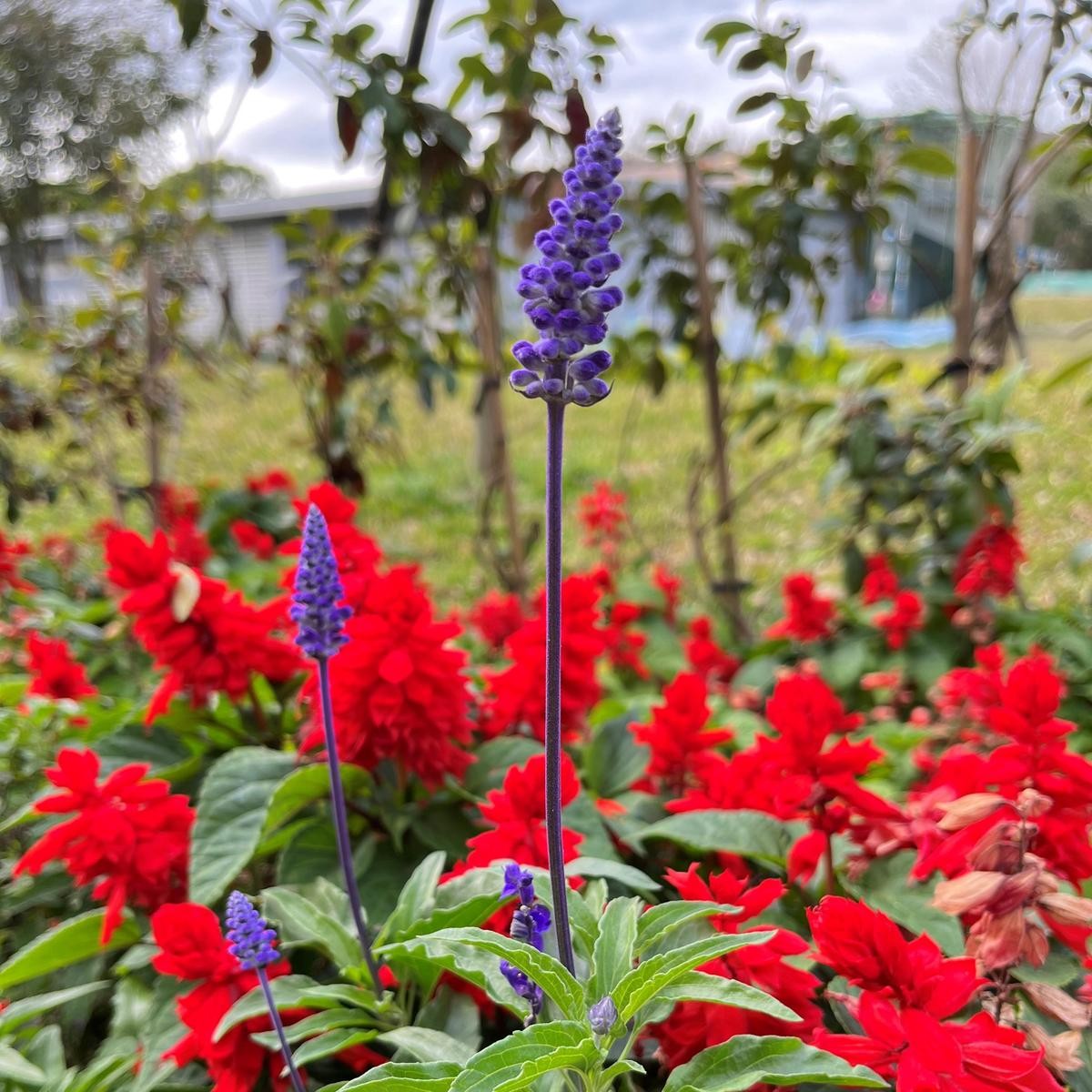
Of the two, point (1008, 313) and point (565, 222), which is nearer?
point (565, 222)

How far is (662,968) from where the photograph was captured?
63 cm

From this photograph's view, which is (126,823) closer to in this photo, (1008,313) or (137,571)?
(137,571)

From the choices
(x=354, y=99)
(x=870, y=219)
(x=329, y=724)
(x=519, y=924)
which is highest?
(x=354, y=99)

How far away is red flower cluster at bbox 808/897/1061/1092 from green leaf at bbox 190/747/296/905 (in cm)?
58

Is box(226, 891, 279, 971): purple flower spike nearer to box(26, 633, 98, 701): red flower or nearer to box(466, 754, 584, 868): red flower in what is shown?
box(466, 754, 584, 868): red flower

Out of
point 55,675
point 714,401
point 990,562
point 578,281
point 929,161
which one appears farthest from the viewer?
point 714,401

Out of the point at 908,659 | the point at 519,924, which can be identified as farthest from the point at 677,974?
the point at 908,659

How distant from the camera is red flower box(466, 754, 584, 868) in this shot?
2.83 ft

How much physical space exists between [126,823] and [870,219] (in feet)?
7.04

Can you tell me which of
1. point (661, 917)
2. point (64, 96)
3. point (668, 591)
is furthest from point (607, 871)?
point (64, 96)

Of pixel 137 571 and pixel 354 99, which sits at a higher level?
pixel 354 99

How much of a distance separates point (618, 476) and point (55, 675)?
193 centimetres

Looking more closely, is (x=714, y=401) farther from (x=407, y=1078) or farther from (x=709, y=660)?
(x=407, y=1078)

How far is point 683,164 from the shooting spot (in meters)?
2.37
